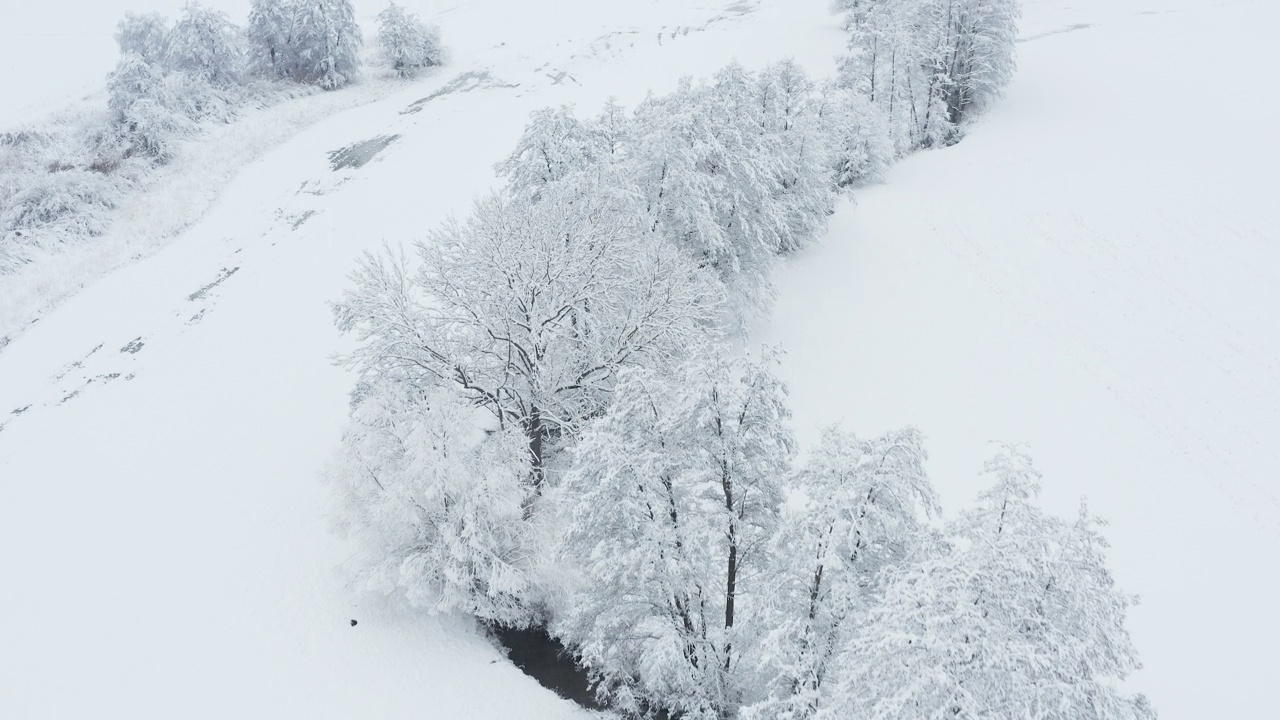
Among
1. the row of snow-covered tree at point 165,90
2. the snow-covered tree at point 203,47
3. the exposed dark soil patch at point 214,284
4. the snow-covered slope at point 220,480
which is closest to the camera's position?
the snow-covered slope at point 220,480

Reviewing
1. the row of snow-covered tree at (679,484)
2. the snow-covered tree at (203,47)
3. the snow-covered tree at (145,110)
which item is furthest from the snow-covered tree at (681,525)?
the snow-covered tree at (203,47)

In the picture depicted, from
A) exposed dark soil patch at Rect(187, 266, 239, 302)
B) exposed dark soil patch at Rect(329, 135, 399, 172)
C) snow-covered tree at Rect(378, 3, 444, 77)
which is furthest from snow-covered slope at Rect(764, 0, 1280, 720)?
snow-covered tree at Rect(378, 3, 444, 77)

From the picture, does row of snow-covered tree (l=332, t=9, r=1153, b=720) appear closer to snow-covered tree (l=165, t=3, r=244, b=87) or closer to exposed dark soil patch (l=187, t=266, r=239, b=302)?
exposed dark soil patch (l=187, t=266, r=239, b=302)

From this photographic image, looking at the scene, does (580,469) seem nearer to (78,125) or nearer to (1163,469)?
(1163,469)

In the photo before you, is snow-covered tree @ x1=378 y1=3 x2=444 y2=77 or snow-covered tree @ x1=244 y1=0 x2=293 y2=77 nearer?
snow-covered tree @ x1=244 y1=0 x2=293 y2=77

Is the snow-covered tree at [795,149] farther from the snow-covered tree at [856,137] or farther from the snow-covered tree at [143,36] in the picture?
the snow-covered tree at [143,36]

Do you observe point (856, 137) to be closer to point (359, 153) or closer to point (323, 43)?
point (359, 153)

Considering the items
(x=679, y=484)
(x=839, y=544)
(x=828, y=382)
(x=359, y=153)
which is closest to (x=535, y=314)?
(x=679, y=484)
